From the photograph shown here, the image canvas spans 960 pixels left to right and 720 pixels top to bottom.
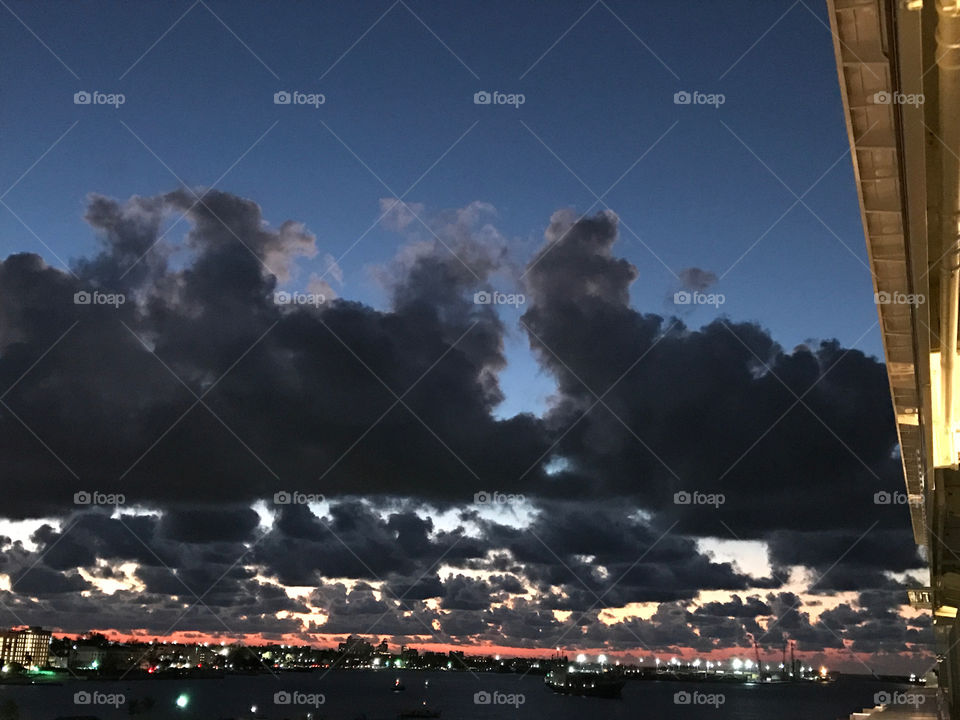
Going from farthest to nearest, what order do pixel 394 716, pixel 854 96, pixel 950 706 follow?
pixel 394 716
pixel 950 706
pixel 854 96

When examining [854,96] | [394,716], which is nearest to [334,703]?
[394,716]

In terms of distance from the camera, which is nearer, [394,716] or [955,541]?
[955,541]

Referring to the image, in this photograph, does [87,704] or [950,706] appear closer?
[950,706]

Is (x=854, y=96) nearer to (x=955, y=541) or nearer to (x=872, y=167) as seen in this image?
(x=872, y=167)

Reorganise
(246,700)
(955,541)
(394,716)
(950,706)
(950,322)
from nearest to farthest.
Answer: (950,322)
(955,541)
(950,706)
(394,716)
(246,700)

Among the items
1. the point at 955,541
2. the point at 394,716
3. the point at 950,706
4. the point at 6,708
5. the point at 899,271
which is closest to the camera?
the point at 899,271

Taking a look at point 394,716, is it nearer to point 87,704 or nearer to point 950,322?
point 87,704

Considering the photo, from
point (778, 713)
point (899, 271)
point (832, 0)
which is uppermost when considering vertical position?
point (899, 271)

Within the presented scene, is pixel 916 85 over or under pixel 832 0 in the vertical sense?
under

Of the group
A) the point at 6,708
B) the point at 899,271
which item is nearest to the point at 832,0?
the point at 899,271
